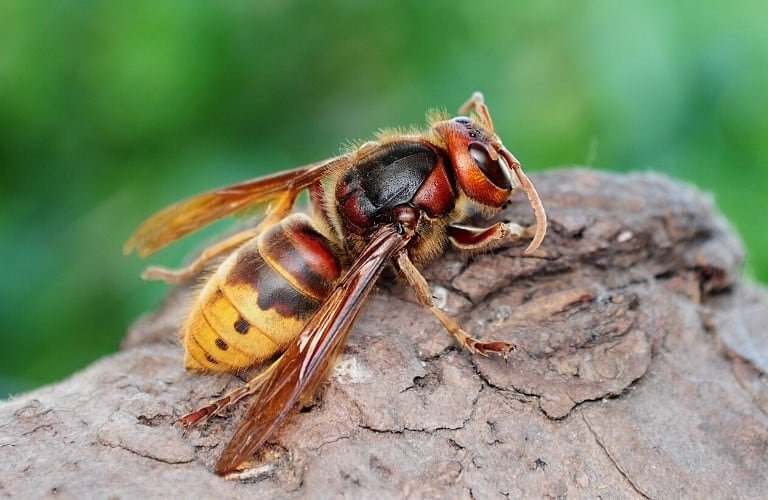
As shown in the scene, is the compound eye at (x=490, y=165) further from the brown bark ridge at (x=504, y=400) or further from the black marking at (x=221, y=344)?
the black marking at (x=221, y=344)

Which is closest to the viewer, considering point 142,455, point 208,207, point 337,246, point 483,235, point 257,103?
point 142,455

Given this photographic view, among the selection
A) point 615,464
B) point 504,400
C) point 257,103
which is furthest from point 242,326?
point 257,103

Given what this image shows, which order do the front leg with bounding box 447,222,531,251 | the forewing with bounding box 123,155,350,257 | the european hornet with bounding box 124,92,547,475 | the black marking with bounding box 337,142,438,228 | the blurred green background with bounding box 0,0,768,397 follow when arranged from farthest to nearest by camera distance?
the blurred green background with bounding box 0,0,768,397
the forewing with bounding box 123,155,350,257
the black marking with bounding box 337,142,438,228
the front leg with bounding box 447,222,531,251
the european hornet with bounding box 124,92,547,475

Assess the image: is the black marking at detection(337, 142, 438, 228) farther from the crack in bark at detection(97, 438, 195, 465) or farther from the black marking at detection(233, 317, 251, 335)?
the crack in bark at detection(97, 438, 195, 465)

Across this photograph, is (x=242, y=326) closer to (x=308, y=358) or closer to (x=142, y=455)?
(x=308, y=358)

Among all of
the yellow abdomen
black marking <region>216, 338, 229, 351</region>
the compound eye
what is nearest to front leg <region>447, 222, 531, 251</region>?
the compound eye

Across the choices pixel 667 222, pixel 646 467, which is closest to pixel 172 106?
pixel 667 222

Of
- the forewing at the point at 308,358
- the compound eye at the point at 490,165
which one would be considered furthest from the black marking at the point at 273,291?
the compound eye at the point at 490,165

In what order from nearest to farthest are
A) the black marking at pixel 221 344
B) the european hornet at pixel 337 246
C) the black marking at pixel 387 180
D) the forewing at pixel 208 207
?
1. the european hornet at pixel 337 246
2. the black marking at pixel 221 344
3. the black marking at pixel 387 180
4. the forewing at pixel 208 207
